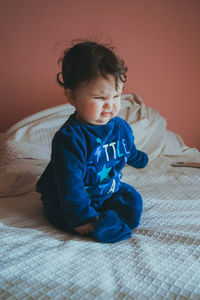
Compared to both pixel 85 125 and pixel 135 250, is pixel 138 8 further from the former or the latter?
pixel 135 250

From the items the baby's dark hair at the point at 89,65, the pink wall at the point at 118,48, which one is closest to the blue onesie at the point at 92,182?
the baby's dark hair at the point at 89,65

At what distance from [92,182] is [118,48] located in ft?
4.79

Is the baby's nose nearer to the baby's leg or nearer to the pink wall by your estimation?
the baby's leg

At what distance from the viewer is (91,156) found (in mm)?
882

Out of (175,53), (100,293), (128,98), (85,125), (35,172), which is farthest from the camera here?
(175,53)

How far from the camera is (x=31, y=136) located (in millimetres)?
1492

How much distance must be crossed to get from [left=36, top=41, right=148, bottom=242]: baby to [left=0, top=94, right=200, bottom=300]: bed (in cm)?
6

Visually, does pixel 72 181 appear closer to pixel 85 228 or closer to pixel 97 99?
pixel 85 228

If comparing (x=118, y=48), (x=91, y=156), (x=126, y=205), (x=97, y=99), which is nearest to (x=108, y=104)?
(x=97, y=99)

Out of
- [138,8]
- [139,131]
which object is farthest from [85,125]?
[138,8]

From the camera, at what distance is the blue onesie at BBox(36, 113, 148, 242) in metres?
0.80

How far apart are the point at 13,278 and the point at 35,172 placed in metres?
0.74

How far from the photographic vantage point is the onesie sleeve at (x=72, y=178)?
2.60 feet

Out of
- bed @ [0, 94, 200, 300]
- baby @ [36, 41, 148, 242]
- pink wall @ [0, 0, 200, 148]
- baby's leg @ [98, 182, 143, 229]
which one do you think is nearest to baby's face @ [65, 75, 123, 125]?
baby @ [36, 41, 148, 242]
